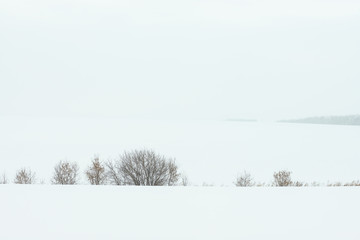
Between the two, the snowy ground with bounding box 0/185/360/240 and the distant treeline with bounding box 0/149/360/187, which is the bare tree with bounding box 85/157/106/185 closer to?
the distant treeline with bounding box 0/149/360/187

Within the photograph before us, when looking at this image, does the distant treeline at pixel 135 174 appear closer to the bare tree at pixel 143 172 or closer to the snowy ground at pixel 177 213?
the bare tree at pixel 143 172

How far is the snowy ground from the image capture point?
9.91ft

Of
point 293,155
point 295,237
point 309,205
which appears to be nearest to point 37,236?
point 295,237

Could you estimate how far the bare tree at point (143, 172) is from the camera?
65.6ft

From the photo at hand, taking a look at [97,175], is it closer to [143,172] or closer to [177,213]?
[143,172]

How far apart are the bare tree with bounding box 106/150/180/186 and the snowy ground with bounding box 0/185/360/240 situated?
620 inches

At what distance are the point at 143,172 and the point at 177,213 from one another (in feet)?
56.7

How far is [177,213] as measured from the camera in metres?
3.58

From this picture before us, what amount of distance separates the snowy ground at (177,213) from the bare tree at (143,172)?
1576 centimetres

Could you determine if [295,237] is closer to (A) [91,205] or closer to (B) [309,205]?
(B) [309,205]

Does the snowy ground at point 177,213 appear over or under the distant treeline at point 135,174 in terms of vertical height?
under

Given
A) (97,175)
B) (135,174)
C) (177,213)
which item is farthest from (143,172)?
(177,213)

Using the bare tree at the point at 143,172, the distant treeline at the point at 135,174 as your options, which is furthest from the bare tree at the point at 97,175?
the bare tree at the point at 143,172

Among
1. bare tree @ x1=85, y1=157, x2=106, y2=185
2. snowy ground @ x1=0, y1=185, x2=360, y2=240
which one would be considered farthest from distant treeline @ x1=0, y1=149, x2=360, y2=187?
snowy ground @ x1=0, y1=185, x2=360, y2=240
